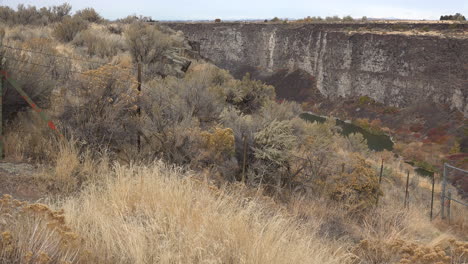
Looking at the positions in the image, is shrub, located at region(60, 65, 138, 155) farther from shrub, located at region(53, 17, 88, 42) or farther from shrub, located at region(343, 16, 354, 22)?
shrub, located at region(343, 16, 354, 22)

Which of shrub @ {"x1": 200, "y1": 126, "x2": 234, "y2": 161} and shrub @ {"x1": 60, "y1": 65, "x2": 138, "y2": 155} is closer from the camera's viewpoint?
shrub @ {"x1": 60, "y1": 65, "x2": 138, "y2": 155}

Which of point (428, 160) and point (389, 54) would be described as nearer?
point (428, 160)

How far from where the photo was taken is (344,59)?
4044 cm

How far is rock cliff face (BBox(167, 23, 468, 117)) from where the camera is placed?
Result: 3166 centimetres

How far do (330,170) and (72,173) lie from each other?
5968 millimetres

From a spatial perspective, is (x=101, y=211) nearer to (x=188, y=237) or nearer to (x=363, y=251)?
(x=188, y=237)

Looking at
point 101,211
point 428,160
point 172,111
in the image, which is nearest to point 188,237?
point 101,211

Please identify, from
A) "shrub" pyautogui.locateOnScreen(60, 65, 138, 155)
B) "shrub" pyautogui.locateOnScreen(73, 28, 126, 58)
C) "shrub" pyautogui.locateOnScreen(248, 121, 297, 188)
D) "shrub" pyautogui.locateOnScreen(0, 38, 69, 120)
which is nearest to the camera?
"shrub" pyautogui.locateOnScreen(0, 38, 69, 120)

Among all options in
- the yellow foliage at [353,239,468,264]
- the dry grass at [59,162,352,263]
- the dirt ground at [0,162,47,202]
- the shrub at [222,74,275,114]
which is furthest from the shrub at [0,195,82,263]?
the shrub at [222,74,275,114]

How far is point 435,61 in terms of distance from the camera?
32.2 metres

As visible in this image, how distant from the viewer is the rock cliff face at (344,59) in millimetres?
31656

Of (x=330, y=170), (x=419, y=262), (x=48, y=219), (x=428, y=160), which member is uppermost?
(x=48, y=219)

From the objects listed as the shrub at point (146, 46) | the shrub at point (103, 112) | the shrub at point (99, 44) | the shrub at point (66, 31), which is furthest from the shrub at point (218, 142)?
the shrub at point (66, 31)

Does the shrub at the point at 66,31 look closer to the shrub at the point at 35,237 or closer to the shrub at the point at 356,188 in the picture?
the shrub at the point at 356,188
